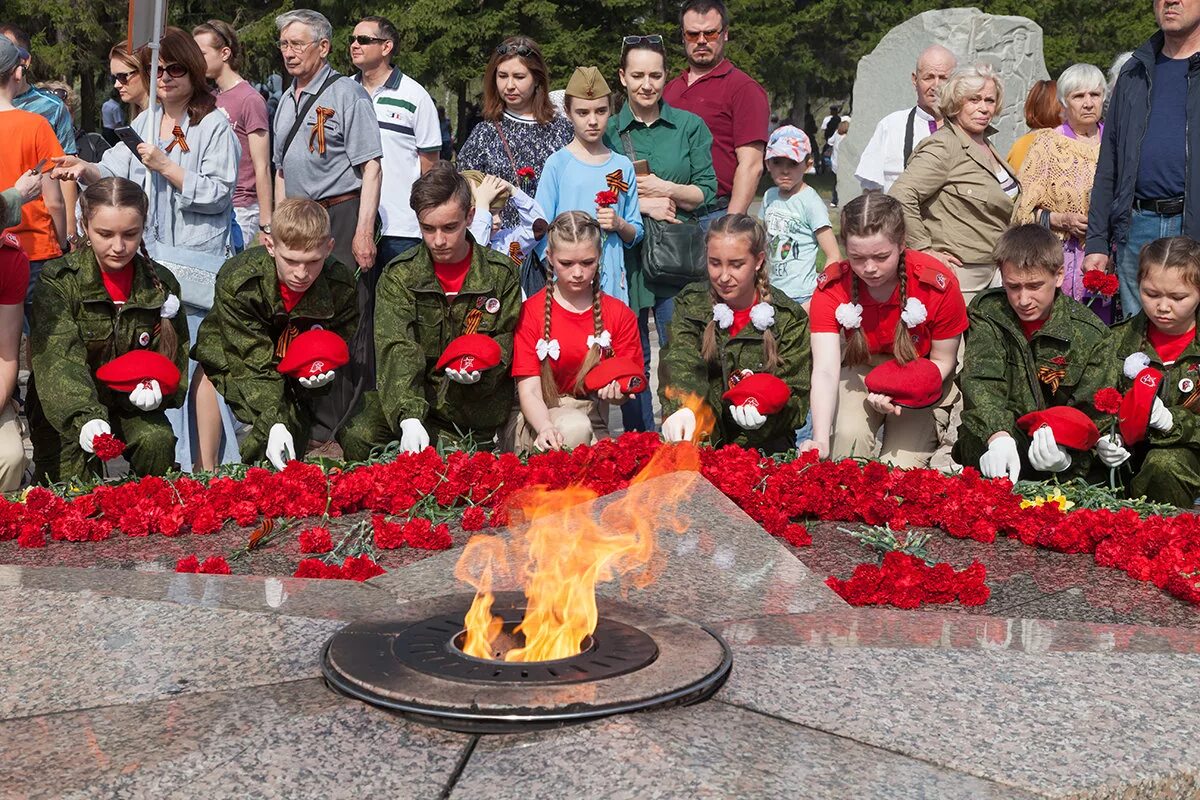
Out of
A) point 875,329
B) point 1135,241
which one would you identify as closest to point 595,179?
point 875,329

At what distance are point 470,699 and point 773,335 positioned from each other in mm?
3042

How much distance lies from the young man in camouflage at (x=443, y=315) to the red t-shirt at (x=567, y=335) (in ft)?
0.23

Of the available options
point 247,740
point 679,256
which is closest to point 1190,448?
point 679,256

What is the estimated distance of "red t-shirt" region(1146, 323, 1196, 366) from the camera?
Answer: 17.2 feet

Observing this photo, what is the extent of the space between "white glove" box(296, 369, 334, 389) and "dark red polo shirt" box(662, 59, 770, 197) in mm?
2410

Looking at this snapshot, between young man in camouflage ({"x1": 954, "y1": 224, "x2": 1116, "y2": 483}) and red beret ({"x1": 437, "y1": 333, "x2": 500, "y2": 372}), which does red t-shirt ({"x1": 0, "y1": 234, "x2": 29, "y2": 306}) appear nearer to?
red beret ({"x1": 437, "y1": 333, "x2": 500, "y2": 372})

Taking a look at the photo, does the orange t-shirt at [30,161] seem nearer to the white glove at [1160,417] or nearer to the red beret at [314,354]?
the red beret at [314,354]

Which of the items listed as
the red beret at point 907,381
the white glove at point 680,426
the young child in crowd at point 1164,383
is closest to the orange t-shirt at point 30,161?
the white glove at point 680,426

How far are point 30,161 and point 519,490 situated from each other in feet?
10.9

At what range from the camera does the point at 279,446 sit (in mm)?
5211

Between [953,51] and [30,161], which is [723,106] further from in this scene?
[953,51]

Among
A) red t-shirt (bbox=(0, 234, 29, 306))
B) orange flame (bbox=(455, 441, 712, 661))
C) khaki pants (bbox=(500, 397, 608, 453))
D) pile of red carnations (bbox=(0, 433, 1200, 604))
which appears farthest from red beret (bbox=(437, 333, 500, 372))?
red t-shirt (bbox=(0, 234, 29, 306))

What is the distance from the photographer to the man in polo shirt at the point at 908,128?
24.3 feet

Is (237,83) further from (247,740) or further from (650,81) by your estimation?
(247,740)
